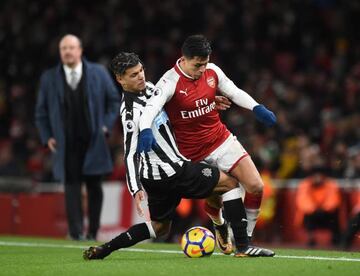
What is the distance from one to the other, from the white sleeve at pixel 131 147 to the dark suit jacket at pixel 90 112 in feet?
10.5

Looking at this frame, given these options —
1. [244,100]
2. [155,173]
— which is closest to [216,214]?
[155,173]

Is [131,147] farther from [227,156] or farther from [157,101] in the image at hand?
[227,156]

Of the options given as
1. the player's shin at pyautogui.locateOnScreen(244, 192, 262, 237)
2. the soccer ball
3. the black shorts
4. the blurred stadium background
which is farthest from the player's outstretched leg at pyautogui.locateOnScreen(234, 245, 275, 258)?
the blurred stadium background

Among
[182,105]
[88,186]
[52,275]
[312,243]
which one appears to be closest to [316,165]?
[312,243]

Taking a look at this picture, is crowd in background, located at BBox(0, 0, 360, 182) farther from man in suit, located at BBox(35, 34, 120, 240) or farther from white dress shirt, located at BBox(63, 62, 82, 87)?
white dress shirt, located at BBox(63, 62, 82, 87)

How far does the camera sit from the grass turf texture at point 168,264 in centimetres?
694

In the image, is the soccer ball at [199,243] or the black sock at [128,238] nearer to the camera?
the black sock at [128,238]

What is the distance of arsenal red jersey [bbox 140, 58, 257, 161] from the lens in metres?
8.15

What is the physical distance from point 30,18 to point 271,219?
9283 millimetres

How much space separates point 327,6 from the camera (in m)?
20.0

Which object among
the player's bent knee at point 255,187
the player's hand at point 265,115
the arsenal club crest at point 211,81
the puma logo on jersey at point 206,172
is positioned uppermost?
the arsenal club crest at point 211,81

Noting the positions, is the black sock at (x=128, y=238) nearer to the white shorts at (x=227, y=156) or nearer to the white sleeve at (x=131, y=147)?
the white sleeve at (x=131, y=147)

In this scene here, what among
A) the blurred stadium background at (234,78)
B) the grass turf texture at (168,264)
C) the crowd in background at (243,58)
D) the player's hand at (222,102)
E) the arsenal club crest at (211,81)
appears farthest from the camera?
the crowd in background at (243,58)

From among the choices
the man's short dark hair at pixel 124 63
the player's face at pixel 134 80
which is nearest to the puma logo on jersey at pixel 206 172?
the player's face at pixel 134 80
